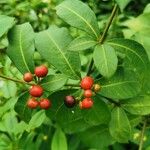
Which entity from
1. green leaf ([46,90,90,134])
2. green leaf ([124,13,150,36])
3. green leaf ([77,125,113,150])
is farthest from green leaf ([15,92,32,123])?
green leaf ([124,13,150,36])

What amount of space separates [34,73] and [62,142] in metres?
0.52

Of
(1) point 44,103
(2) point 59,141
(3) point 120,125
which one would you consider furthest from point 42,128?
(1) point 44,103

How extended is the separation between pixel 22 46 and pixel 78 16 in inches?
8.2

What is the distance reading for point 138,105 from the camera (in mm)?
1722

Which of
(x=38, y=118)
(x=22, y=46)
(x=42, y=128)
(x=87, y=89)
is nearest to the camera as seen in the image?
(x=87, y=89)

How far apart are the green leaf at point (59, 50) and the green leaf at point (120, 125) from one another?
0.27 m

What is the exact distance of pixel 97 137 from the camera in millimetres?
1975

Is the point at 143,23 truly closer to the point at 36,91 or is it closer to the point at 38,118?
the point at 38,118

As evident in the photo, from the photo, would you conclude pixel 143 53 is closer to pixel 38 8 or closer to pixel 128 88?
pixel 128 88

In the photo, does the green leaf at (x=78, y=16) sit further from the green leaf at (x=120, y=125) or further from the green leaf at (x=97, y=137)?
the green leaf at (x=97, y=137)

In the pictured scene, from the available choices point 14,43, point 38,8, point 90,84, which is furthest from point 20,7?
point 90,84

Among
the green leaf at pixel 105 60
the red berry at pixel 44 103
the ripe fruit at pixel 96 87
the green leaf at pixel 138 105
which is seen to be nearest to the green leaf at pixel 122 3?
the green leaf at pixel 105 60

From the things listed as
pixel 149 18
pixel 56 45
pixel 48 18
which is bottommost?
pixel 48 18

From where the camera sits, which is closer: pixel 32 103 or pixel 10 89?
pixel 32 103
